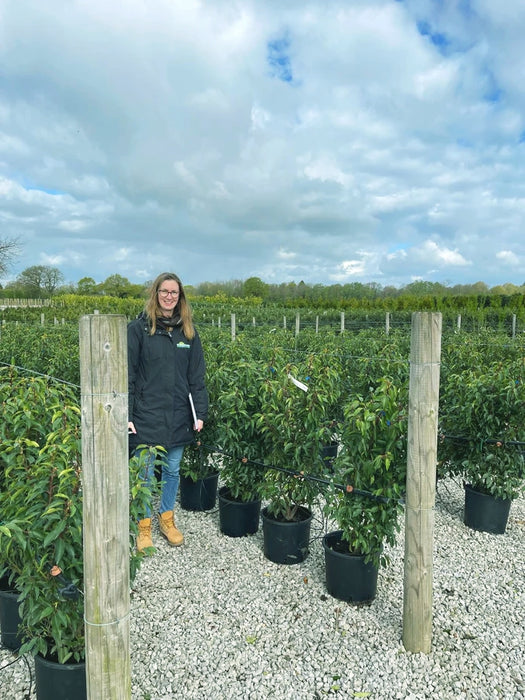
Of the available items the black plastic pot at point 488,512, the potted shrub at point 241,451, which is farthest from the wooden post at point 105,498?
the black plastic pot at point 488,512

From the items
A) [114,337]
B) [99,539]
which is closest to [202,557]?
[99,539]

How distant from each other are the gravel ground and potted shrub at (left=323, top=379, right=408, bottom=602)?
207 mm

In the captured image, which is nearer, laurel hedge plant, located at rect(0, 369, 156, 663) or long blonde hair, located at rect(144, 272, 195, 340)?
laurel hedge plant, located at rect(0, 369, 156, 663)

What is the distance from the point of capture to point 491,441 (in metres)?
4.24

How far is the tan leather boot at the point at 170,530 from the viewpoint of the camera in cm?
404

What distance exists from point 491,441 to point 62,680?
3.55 meters

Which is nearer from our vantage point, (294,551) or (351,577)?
(351,577)

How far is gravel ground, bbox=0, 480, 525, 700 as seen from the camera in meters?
2.57

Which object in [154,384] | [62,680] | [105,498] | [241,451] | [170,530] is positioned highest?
[154,384]

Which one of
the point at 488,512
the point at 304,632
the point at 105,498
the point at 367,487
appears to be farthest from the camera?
the point at 488,512

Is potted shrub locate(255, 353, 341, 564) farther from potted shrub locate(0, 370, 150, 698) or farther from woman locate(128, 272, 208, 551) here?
potted shrub locate(0, 370, 150, 698)

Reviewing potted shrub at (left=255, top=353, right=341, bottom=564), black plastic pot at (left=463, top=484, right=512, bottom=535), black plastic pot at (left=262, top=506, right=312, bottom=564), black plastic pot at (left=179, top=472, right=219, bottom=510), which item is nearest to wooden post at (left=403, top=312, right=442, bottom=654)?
potted shrub at (left=255, top=353, right=341, bottom=564)

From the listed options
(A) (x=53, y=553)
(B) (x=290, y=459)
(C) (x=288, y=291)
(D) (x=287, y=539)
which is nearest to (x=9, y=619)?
(A) (x=53, y=553)

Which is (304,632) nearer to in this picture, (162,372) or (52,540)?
(52,540)
